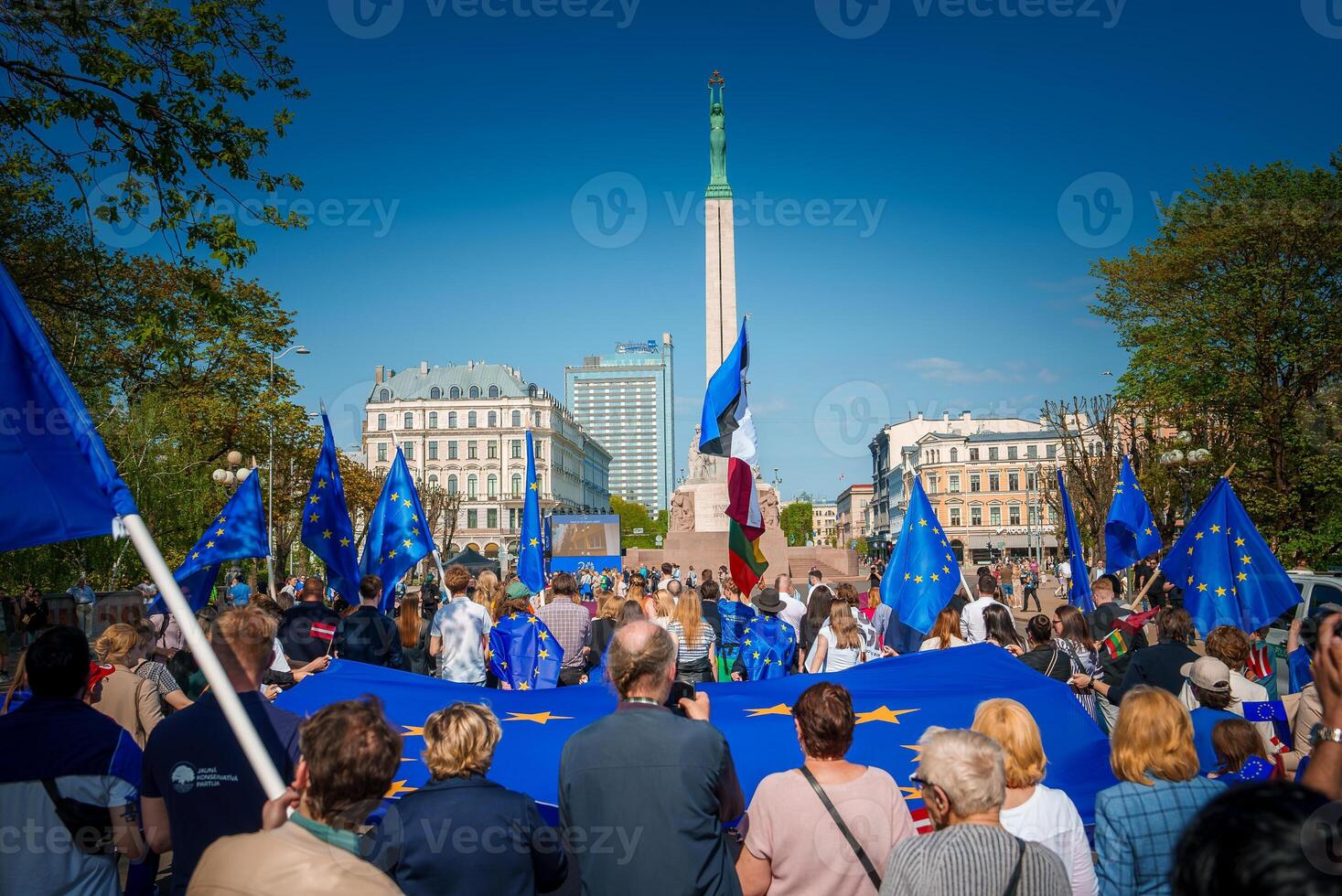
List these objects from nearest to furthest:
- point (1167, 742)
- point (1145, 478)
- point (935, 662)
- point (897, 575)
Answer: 1. point (1167, 742)
2. point (935, 662)
3. point (897, 575)
4. point (1145, 478)

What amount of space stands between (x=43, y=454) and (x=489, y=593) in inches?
280

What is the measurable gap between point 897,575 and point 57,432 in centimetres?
844

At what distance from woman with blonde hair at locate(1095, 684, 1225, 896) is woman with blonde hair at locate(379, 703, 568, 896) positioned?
6.43ft

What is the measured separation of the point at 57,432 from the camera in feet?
11.2

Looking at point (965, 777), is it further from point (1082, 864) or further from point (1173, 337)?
point (1173, 337)

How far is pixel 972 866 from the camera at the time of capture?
2869 millimetres

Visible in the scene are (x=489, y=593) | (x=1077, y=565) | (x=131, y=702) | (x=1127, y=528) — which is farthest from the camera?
(x=1127, y=528)

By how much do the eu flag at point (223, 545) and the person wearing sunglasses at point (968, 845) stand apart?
7192mm

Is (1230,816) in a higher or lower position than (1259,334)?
lower

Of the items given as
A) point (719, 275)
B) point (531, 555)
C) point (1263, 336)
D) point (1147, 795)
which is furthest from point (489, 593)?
point (719, 275)

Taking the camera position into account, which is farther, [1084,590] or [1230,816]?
[1084,590]

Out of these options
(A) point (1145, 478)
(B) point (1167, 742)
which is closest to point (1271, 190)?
(A) point (1145, 478)

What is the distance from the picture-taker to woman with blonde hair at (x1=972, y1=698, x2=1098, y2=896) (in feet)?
12.5

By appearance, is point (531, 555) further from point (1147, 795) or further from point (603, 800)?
point (1147, 795)
